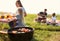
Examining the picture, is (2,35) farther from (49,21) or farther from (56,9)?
(56,9)

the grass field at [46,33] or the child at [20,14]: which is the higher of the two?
the child at [20,14]

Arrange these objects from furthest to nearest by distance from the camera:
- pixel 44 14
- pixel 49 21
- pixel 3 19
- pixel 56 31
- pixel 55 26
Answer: pixel 44 14, pixel 49 21, pixel 55 26, pixel 56 31, pixel 3 19

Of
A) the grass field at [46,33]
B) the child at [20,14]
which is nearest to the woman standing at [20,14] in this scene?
the child at [20,14]

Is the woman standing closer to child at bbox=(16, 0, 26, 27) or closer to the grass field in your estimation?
child at bbox=(16, 0, 26, 27)

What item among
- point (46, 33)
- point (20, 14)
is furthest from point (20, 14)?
point (46, 33)

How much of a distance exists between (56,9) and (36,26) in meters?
3.71

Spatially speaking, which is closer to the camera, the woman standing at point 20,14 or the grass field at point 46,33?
the woman standing at point 20,14

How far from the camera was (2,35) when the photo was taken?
7.75m

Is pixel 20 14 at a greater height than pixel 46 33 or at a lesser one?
greater

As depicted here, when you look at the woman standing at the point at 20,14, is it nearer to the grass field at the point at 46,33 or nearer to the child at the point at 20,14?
the child at the point at 20,14

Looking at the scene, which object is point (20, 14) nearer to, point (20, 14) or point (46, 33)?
point (20, 14)

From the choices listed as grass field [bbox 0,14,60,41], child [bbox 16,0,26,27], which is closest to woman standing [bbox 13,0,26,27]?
child [bbox 16,0,26,27]

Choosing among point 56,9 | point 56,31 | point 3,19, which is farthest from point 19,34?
point 56,9

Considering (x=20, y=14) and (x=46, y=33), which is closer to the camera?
(x=20, y=14)
